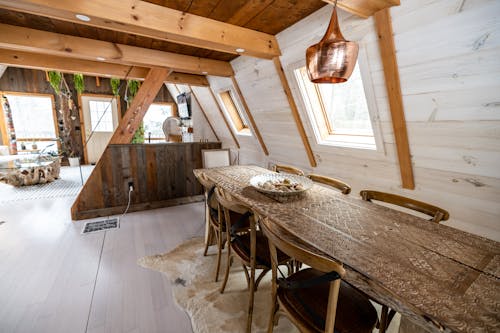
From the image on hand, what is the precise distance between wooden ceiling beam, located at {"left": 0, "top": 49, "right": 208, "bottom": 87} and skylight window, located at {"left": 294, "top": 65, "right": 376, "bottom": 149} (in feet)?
7.78

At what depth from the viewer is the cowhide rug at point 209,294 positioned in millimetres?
1523

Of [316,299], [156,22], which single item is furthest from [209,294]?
[156,22]

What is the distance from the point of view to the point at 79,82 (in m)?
6.33

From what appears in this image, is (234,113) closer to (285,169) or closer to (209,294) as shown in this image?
(285,169)

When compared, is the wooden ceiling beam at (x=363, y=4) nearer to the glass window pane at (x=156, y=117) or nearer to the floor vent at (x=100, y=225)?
the floor vent at (x=100, y=225)

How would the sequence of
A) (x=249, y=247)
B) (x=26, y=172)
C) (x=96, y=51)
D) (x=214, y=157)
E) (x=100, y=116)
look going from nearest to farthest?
(x=249, y=247), (x=96, y=51), (x=214, y=157), (x=26, y=172), (x=100, y=116)

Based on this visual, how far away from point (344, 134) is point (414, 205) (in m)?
1.22

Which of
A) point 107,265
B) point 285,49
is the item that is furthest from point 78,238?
point 285,49

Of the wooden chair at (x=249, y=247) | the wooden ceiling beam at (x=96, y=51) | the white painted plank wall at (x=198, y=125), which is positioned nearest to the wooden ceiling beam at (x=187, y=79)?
the wooden ceiling beam at (x=96, y=51)

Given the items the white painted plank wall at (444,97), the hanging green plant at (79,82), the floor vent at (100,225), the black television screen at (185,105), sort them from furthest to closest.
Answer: the hanging green plant at (79,82)
the black television screen at (185,105)
the floor vent at (100,225)
the white painted plank wall at (444,97)

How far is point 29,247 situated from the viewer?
241cm

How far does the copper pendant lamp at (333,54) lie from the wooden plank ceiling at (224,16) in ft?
2.47

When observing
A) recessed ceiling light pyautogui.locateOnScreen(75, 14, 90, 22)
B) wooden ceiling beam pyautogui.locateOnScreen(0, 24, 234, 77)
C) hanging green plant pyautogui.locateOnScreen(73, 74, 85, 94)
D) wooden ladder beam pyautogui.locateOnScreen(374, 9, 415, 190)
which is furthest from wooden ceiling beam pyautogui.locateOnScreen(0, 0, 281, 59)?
hanging green plant pyautogui.locateOnScreen(73, 74, 85, 94)

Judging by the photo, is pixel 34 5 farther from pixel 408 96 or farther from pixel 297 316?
pixel 408 96
